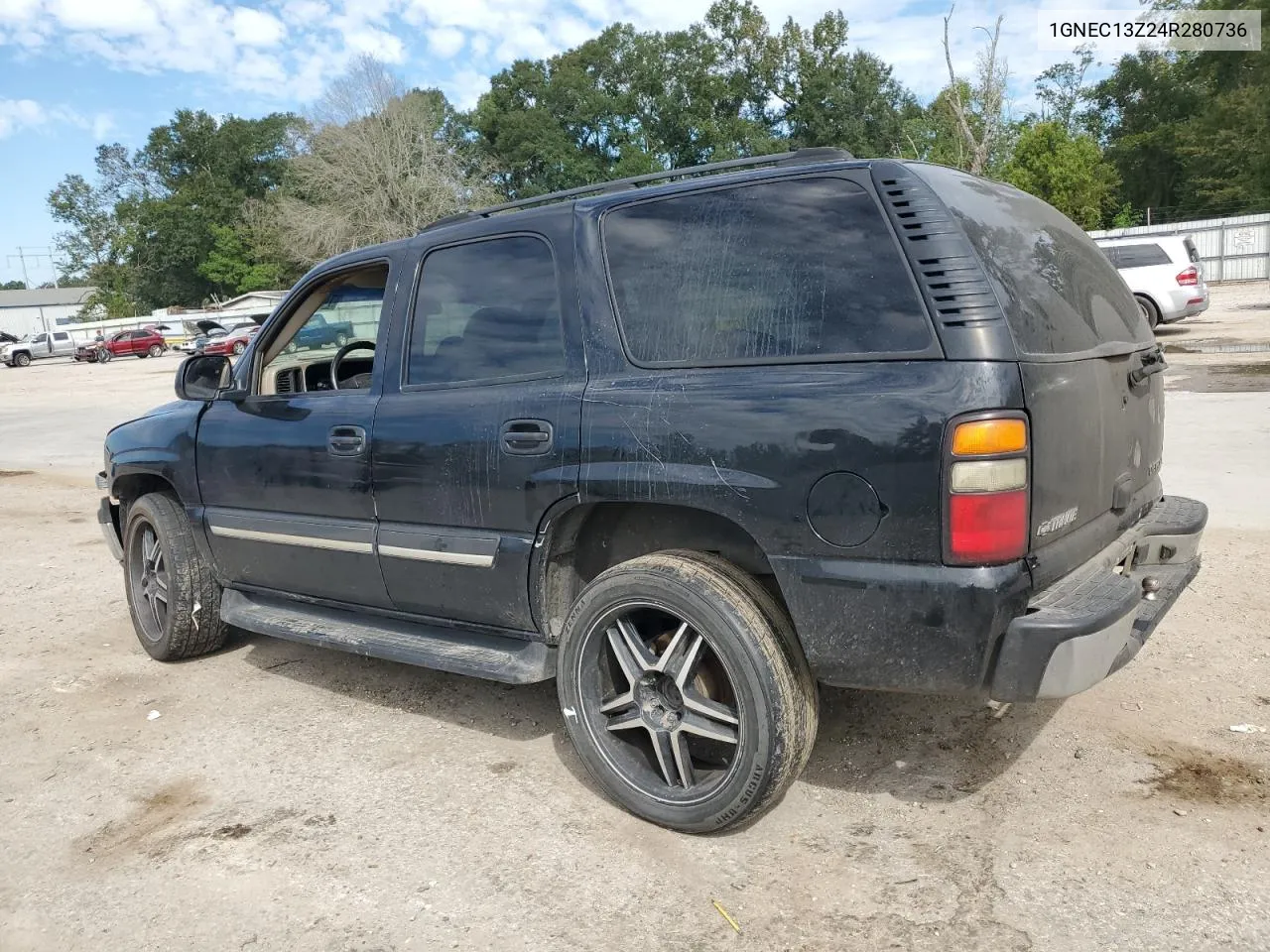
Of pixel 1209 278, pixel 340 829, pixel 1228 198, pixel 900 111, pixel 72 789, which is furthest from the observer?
pixel 900 111

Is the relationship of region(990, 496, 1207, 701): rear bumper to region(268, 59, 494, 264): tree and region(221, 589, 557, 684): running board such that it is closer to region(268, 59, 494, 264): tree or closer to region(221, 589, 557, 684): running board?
region(221, 589, 557, 684): running board

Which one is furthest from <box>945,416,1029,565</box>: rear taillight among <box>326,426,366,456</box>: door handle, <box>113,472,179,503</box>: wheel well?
<box>113,472,179,503</box>: wheel well

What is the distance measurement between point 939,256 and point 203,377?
3.51 meters

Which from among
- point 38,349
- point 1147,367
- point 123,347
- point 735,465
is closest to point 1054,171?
point 1147,367

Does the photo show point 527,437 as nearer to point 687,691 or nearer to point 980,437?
point 687,691

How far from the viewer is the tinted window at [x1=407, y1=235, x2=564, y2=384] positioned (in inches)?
139

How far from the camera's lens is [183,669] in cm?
501

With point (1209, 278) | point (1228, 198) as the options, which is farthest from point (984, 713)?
point (1228, 198)

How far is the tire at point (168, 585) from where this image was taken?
483cm

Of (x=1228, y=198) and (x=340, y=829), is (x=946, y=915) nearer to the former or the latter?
(x=340, y=829)

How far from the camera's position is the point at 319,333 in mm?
4691

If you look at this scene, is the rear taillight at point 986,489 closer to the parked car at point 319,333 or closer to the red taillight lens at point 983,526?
the red taillight lens at point 983,526

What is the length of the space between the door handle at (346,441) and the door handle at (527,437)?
29.1 inches

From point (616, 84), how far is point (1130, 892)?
260 feet
